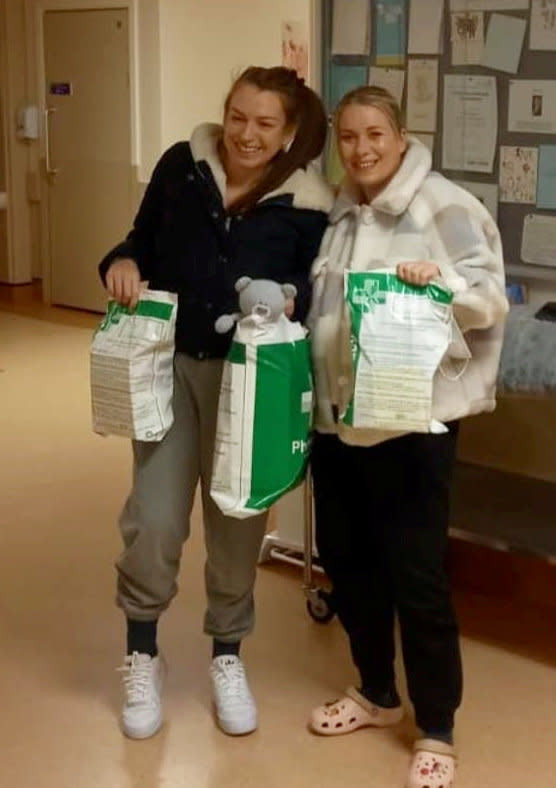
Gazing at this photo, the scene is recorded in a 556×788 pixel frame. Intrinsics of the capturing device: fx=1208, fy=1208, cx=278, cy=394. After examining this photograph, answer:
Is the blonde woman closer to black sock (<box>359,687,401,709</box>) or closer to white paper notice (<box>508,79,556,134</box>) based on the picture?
black sock (<box>359,687,401,709</box>)

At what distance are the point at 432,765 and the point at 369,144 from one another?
1.14m

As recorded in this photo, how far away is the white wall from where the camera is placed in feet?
19.2

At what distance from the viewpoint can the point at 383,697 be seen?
2441 mm

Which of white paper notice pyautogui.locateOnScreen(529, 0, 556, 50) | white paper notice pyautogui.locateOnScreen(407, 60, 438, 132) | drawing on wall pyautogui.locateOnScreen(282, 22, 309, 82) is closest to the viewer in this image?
white paper notice pyautogui.locateOnScreen(529, 0, 556, 50)

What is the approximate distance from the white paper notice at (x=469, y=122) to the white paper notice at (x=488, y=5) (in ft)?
0.52

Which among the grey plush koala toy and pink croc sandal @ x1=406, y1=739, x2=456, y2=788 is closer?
the grey plush koala toy

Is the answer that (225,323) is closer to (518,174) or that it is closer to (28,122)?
(518,174)

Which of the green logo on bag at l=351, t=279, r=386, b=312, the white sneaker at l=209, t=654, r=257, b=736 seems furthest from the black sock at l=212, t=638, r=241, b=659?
the green logo on bag at l=351, t=279, r=386, b=312

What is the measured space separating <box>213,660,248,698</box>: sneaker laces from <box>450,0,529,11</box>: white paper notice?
163 cm

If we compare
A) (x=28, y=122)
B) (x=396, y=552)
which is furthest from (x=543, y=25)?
(x=28, y=122)

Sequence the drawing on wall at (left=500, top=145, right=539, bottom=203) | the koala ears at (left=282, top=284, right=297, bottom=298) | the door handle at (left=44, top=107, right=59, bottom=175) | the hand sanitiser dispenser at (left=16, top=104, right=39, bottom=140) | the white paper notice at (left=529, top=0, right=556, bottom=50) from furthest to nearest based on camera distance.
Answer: the hand sanitiser dispenser at (left=16, top=104, right=39, bottom=140)
the door handle at (left=44, top=107, right=59, bottom=175)
the drawing on wall at (left=500, top=145, right=539, bottom=203)
the white paper notice at (left=529, top=0, right=556, bottom=50)
the koala ears at (left=282, top=284, right=297, bottom=298)

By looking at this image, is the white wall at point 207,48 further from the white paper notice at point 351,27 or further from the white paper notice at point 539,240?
the white paper notice at point 539,240

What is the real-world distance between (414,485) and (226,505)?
33 cm

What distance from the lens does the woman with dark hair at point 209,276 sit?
2.19 metres
